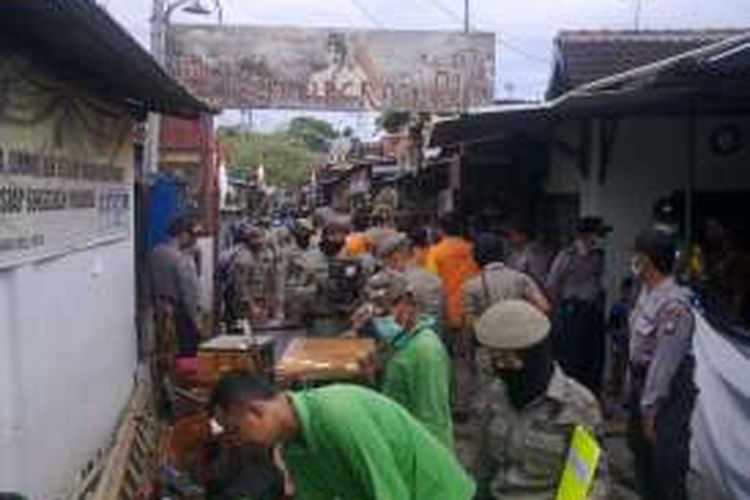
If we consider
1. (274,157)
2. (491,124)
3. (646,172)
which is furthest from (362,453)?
(274,157)

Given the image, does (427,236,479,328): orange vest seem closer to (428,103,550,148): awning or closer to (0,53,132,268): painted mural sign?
(428,103,550,148): awning

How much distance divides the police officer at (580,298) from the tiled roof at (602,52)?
583 cm

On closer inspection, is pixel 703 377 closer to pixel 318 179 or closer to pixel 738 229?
pixel 738 229

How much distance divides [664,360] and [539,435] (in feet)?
10.1

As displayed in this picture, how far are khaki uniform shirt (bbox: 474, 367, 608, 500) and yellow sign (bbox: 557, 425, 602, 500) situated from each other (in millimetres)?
250

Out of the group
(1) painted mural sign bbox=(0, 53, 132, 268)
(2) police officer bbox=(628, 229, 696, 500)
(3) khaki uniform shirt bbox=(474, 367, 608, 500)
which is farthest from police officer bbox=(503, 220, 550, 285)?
(3) khaki uniform shirt bbox=(474, 367, 608, 500)

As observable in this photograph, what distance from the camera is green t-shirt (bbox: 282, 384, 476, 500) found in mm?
4230

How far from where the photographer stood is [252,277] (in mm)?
16359

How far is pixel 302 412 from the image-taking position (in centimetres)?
427

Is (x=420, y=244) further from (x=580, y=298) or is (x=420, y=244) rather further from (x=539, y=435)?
(x=539, y=435)

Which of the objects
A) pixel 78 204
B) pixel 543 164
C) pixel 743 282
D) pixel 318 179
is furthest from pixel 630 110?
pixel 318 179

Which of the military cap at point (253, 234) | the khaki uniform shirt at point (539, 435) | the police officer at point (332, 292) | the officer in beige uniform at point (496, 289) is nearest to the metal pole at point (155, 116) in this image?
the military cap at point (253, 234)

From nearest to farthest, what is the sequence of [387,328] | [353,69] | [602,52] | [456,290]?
[387,328], [456,290], [602,52], [353,69]

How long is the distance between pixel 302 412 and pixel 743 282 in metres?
9.10
